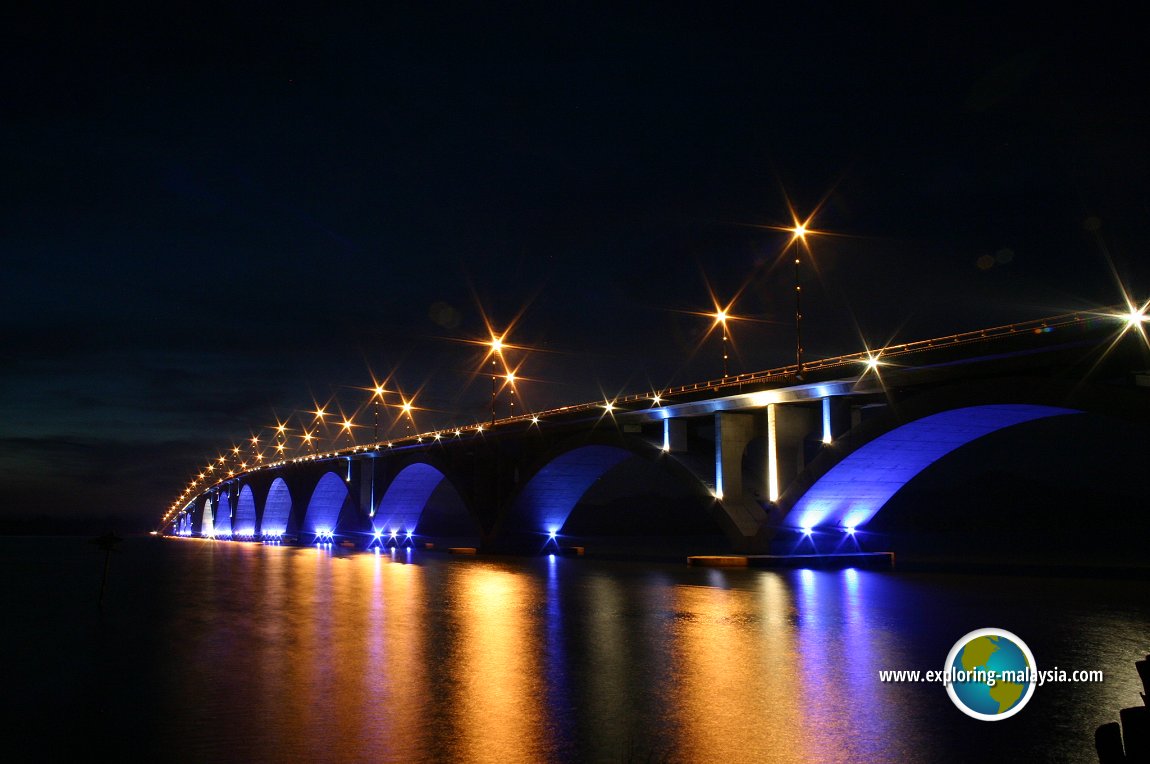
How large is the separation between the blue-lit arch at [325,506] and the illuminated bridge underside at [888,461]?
7587 cm

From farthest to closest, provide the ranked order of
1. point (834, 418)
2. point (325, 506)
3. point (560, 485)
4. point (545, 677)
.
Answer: point (325, 506) → point (560, 485) → point (834, 418) → point (545, 677)

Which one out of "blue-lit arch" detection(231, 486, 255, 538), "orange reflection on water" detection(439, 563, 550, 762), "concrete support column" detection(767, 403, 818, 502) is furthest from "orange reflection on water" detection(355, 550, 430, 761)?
"blue-lit arch" detection(231, 486, 255, 538)

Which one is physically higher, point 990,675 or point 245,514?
point 245,514

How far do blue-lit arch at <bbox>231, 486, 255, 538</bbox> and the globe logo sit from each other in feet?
474

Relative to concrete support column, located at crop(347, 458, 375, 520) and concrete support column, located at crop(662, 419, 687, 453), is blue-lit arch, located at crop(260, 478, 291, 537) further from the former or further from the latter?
concrete support column, located at crop(662, 419, 687, 453)

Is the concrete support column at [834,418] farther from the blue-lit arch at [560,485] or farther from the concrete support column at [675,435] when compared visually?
the blue-lit arch at [560,485]

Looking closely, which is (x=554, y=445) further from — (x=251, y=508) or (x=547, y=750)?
(x=251, y=508)

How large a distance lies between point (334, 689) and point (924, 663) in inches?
332

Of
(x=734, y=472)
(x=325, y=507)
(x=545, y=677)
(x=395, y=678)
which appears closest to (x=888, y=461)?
(x=734, y=472)

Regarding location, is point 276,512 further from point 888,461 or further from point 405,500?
point 888,461

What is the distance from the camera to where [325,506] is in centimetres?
11712

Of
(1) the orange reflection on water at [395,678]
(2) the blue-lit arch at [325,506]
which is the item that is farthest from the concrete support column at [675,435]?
(2) the blue-lit arch at [325,506]

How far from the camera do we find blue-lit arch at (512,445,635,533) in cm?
Result: 5994

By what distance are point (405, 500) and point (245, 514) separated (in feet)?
251
